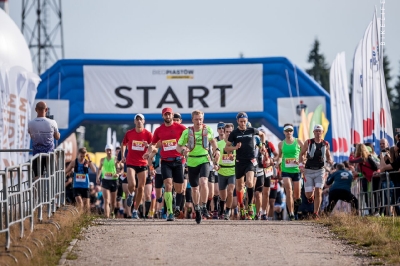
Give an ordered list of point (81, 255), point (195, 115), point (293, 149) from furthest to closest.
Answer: point (293, 149), point (195, 115), point (81, 255)

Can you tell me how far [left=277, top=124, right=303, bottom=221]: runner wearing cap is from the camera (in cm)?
2095

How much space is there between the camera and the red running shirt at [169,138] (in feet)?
58.9

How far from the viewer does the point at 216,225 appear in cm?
1688

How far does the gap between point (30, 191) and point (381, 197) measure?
962cm

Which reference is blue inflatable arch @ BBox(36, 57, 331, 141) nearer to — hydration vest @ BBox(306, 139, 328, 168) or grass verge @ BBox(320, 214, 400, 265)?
hydration vest @ BBox(306, 139, 328, 168)

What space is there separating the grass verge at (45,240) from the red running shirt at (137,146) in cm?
292

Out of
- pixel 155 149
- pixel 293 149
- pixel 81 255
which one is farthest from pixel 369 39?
pixel 81 255

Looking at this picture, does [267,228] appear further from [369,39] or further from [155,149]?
[369,39]

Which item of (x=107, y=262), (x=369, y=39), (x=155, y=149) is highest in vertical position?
(x=369, y=39)

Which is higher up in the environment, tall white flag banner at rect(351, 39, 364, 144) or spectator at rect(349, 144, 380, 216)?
tall white flag banner at rect(351, 39, 364, 144)

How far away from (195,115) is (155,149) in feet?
3.66

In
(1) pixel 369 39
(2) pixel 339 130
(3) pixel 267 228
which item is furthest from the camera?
(2) pixel 339 130

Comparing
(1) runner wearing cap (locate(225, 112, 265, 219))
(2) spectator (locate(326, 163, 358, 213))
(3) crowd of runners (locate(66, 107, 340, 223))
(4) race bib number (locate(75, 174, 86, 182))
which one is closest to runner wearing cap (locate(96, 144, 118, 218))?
(4) race bib number (locate(75, 174, 86, 182))

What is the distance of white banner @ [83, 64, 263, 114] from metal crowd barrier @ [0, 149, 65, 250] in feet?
62.0
